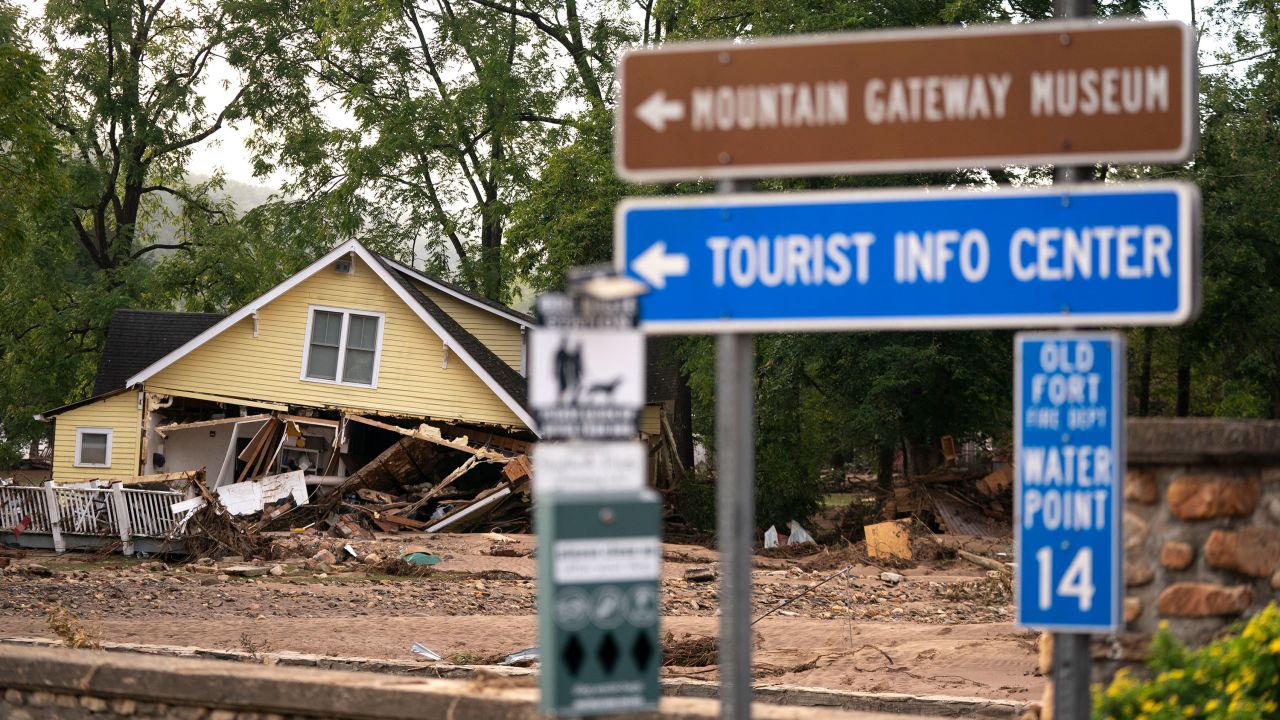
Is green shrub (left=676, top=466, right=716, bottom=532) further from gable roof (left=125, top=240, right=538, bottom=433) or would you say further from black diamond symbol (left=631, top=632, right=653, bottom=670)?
black diamond symbol (left=631, top=632, right=653, bottom=670)

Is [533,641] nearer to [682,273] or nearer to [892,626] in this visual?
[892,626]

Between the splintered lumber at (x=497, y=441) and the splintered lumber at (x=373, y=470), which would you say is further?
the splintered lumber at (x=497, y=441)

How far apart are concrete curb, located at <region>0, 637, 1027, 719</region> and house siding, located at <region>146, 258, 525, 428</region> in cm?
1776

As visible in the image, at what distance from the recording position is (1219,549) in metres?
5.75

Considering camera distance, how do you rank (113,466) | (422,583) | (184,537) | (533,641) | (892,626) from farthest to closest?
1. (113,466)
2. (184,537)
3. (422,583)
4. (892,626)
5. (533,641)

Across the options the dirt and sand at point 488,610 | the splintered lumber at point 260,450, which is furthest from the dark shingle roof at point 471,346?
the dirt and sand at point 488,610

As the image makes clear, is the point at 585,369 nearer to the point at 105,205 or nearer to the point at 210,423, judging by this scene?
the point at 210,423

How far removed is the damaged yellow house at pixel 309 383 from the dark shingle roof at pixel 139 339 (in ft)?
7.11

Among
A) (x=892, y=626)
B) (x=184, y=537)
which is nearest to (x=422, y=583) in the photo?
(x=184, y=537)

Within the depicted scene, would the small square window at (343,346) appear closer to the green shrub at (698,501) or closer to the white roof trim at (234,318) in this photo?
the white roof trim at (234,318)

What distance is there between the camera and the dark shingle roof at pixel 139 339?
33.6m

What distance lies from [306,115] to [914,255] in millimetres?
41738

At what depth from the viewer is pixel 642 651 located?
4.02 m

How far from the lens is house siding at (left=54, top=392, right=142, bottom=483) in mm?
31203
